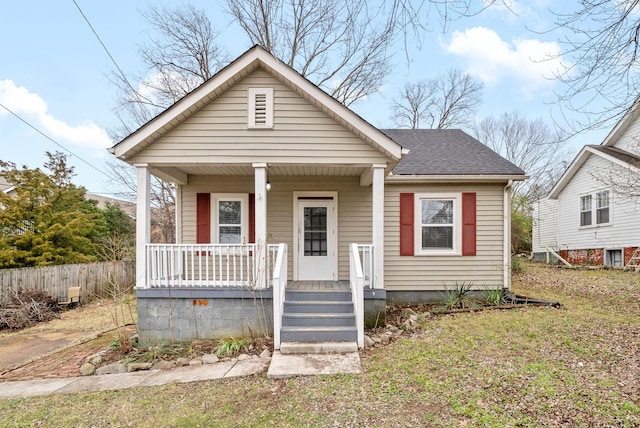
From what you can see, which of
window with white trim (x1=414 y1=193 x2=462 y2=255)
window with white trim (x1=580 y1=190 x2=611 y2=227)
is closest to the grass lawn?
Result: window with white trim (x1=414 y1=193 x2=462 y2=255)

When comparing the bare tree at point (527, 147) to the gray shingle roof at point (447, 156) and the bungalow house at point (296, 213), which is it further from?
the bungalow house at point (296, 213)

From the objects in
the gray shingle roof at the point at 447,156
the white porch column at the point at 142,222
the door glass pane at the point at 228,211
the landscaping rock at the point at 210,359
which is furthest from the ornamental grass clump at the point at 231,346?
the gray shingle roof at the point at 447,156

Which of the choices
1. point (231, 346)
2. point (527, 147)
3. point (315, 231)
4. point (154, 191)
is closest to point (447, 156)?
point (315, 231)

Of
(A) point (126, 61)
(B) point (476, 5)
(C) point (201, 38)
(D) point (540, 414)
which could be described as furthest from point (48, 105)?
(D) point (540, 414)

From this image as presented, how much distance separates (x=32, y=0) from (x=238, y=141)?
28.1 feet

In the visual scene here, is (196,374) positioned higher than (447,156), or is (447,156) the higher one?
(447,156)

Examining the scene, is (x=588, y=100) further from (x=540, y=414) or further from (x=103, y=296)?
(x=103, y=296)

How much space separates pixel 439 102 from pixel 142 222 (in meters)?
21.6

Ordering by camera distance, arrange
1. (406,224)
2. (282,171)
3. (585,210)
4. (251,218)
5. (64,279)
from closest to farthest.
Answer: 1. (282,171)
2. (406,224)
3. (251,218)
4. (64,279)
5. (585,210)

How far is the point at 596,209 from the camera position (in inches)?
552

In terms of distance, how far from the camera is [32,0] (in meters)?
9.45

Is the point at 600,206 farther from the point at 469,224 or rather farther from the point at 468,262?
the point at 468,262

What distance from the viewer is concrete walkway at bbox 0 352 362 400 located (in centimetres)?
458

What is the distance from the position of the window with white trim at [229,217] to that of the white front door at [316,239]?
1.35 metres
